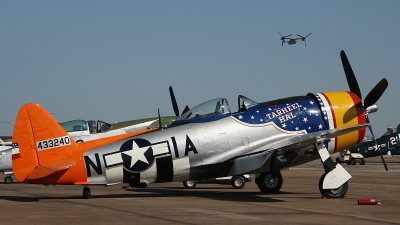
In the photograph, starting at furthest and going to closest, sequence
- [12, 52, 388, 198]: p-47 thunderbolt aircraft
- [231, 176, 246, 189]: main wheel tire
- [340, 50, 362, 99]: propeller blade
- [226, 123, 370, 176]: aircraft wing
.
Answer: [231, 176, 246, 189]: main wheel tire < [340, 50, 362, 99]: propeller blade < [226, 123, 370, 176]: aircraft wing < [12, 52, 388, 198]: p-47 thunderbolt aircraft

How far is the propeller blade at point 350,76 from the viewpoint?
1622 centimetres

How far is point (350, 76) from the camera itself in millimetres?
16375

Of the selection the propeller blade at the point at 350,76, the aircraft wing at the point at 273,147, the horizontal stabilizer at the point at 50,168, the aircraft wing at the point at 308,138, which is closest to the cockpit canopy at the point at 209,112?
the aircraft wing at the point at 273,147

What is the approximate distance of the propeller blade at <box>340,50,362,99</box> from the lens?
1622 cm

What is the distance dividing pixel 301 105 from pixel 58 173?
21.6 feet

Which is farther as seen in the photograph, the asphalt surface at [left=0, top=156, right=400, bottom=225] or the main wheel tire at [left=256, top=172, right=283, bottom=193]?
the main wheel tire at [left=256, top=172, right=283, bottom=193]

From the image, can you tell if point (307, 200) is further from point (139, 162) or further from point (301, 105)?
point (139, 162)

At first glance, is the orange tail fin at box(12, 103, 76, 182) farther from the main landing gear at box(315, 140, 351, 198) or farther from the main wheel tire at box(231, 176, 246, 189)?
the main wheel tire at box(231, 176, 246, 189)

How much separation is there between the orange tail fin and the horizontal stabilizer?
0.51 ft

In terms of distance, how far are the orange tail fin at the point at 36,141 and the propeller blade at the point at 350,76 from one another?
8016mm

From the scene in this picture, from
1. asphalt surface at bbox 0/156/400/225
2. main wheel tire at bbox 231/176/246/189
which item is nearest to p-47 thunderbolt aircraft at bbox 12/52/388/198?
asphalt surface at bbox 0/156/400/225

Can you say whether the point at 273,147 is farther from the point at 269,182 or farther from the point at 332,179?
the point at 269,182

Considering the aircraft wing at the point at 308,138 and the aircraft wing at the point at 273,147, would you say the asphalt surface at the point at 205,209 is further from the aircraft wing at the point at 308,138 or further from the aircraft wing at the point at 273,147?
the aircraft wing at the point at 308,138

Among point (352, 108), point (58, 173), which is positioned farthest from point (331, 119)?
point (58, 173)
